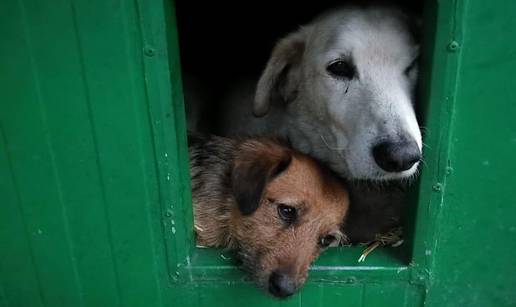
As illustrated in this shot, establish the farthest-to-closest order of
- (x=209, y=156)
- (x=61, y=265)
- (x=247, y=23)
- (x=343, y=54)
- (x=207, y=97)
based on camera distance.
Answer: (x=247, y=23)
(x=207, y=97)
(x=209, y=156)
(x=61, y=265)
(x=343, y=54)

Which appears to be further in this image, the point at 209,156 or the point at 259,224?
the point at 209,156

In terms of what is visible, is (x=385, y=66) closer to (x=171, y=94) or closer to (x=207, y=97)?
(x=171, y=94)

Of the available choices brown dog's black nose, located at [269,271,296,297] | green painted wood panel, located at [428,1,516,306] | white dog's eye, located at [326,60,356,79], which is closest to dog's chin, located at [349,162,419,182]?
green painted wood panel, located at [428,1,516,306]

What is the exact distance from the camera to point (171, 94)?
1.77 m

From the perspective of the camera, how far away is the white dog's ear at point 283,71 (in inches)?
92.4

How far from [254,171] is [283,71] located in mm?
721

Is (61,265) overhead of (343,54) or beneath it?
beneath

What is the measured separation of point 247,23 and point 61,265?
215cm

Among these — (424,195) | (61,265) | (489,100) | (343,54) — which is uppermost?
(343,54)

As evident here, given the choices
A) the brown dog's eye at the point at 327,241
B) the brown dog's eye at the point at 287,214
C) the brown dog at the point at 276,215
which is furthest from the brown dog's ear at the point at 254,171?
the brown dog's eye at the point at 327,241

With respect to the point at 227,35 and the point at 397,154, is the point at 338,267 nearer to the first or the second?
the point at 397,154

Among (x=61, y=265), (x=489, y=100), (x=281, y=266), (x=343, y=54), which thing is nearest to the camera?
(x=489, y=100)

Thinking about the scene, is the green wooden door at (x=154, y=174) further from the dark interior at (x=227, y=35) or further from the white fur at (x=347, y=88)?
the dark interior at (x=227, y=35)

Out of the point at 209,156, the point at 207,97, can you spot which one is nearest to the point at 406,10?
the point at 209,156
